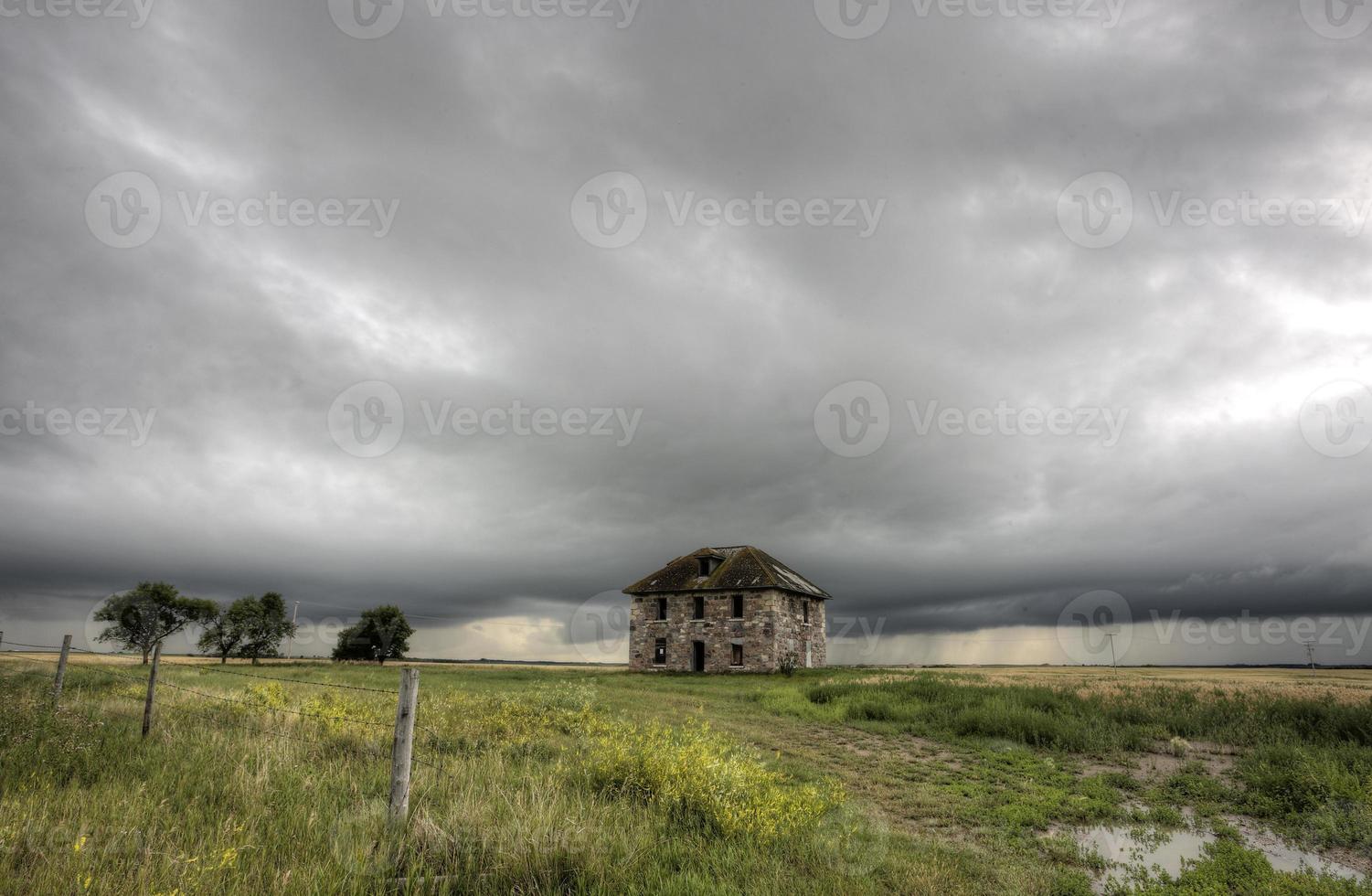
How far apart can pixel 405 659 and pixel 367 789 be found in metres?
→ 67.8

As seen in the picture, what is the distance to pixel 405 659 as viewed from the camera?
220 feet

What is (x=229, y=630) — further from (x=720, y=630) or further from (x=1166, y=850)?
(x=1166, y=850)

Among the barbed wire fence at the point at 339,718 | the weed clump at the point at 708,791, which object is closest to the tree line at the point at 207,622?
the barbed wire fence at the point at 339,718

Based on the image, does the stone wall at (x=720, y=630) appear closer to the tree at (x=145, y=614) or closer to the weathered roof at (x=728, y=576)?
the weathered roof at (x=728, y=576)

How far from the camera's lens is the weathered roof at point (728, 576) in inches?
1670

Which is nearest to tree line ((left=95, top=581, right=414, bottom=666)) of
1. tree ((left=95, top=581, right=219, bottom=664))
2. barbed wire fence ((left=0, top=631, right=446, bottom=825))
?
tree ((left=95, top=581, right=219, bottom=664))

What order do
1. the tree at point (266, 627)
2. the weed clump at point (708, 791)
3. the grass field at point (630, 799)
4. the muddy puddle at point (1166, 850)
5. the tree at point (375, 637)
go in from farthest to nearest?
Result: the tree at point (375, 637), the tree at point (266, 627), the muddy puddle at point (1166, 850), the weed clump at point (708, 791), the grass field at point (630, 799)

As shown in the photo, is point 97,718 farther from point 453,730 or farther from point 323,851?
point 323,851

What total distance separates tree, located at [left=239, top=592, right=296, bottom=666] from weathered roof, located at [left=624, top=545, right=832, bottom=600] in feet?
112

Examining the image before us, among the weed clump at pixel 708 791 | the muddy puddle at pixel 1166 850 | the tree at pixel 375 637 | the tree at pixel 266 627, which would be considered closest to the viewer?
the weed clump at pixel 708 791

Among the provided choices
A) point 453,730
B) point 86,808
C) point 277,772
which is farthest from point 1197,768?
point 86,808

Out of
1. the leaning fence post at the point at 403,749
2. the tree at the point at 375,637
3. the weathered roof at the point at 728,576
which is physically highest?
the weathered roof at the point at 728,576

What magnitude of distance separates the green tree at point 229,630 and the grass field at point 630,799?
4517 cm

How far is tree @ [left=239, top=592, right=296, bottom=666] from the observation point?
54.8m
